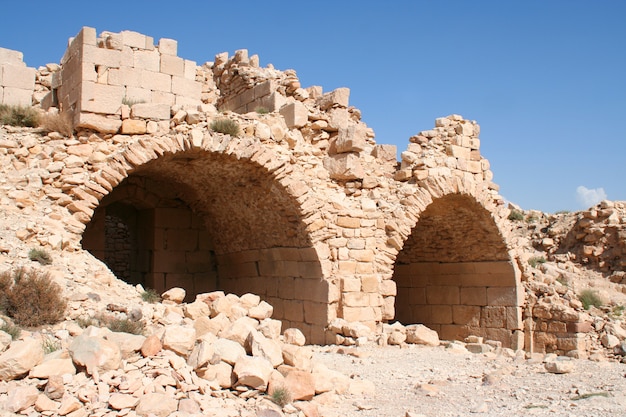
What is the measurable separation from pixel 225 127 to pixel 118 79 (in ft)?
5.24

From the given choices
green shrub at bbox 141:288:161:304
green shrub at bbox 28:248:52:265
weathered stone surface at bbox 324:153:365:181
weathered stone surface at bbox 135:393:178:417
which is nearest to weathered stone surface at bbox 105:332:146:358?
weathered stone surface at bbox 135:393:178:417

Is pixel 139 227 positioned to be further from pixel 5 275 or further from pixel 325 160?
pixel 5 275

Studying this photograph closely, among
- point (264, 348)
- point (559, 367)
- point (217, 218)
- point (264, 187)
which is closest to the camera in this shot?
Answer: point (264, 348)

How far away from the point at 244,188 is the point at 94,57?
9.60 feet

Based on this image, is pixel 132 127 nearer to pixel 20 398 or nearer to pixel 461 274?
pixel 20 398

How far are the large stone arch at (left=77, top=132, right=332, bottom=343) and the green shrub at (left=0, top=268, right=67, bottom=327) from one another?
207cm

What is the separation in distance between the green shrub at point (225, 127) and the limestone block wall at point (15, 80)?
346cm

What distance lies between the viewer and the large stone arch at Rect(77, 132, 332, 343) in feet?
28.6

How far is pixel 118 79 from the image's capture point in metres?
8.76

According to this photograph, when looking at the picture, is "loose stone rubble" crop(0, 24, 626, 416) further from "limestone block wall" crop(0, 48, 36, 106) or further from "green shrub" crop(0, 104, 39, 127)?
"green shrub" crop(0, 104, 39, 127)

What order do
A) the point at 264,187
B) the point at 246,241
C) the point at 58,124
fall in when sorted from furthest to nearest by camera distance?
the point at 246,241, the point at 264,187, the point at 58,124

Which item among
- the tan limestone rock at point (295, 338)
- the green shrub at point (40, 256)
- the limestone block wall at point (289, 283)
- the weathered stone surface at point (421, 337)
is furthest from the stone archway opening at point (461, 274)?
the green shrub at point (40, 256)

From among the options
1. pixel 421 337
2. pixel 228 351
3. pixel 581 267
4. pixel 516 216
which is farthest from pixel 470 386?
pixel 516 216

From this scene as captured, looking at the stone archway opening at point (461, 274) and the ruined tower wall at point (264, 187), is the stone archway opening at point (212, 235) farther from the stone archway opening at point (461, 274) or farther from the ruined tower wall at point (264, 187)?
the stone archway opening at point (461, 274)
